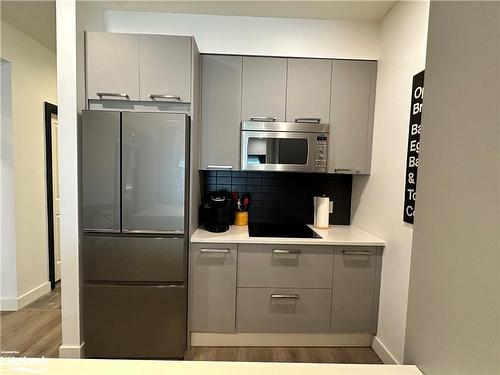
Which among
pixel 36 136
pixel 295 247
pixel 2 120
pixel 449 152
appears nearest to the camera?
pixel 449 152

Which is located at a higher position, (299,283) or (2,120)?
(2,120)

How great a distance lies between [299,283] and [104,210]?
4.96 feet

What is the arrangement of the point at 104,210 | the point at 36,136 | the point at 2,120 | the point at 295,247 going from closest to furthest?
the point at 104,210 < the point at 295,247 < the point at 2,120 < the point at 36,136

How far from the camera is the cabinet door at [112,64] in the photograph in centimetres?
183

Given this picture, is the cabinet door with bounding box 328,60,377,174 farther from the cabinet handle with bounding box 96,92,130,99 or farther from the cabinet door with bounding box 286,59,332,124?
the cabinet handle with bounding box 96,92,130,99

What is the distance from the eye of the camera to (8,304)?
2.47 metres

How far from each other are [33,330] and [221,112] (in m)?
2.46

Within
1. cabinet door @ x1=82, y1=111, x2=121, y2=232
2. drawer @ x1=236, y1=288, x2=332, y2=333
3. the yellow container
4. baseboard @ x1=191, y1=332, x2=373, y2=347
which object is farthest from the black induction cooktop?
cabinet door @ x1=82, y1=111, x2=121, y2=232

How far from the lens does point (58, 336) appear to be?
216cm

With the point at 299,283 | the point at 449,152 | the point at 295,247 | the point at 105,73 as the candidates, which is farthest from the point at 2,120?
the point at 449,152

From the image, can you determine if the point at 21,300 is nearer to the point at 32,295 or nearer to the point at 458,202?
the point at 32,295

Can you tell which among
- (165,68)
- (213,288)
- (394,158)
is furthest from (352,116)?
(213,288)

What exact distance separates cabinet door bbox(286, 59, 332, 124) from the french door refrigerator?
3.05 feet

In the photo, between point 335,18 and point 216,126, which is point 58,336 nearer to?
point 216,126
